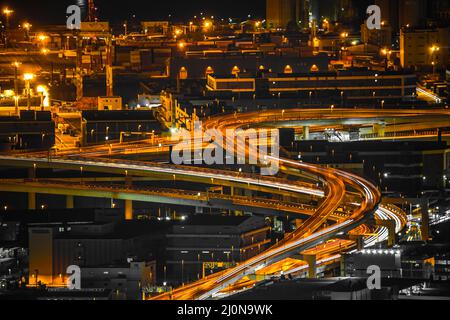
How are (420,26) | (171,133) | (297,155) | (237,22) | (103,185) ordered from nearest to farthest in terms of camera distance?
(103,185), (297,155), (171,133), (420,26), (237,22)

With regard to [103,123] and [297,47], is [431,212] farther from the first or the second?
[297,47]

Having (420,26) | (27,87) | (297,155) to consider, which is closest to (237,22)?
(420,26)

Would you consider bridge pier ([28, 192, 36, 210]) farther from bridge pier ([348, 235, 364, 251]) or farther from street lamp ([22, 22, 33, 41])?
street lamp ([22, 22, 33, 41])

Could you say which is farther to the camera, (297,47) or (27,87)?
(297,47)

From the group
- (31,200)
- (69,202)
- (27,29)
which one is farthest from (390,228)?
(27,29)

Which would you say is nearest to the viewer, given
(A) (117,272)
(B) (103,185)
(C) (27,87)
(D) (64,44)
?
(A) (117,272)

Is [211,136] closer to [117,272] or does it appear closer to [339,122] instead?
[339,122]
